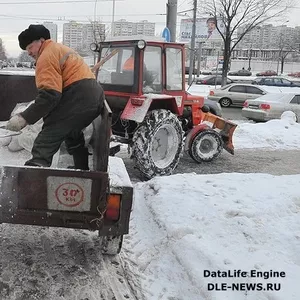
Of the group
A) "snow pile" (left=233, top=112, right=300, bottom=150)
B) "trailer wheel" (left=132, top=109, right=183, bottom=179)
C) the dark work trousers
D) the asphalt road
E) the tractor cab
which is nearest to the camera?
the dark work trousers

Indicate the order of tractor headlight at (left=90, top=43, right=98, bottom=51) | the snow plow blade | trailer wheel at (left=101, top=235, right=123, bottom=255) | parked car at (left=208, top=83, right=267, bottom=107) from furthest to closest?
parked car at (left=208, top=83, right=267, bottom=107) < the snow plow blade < tractor headlight at (left=90, top=43, right=98, bottom=51) < trailer wheel at (left=101, top=235, right=123, bottom=255)

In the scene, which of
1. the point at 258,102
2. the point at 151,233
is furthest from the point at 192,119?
the point at 258,102

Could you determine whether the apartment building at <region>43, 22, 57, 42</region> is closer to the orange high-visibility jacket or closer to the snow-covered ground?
the orange high-visibility jacket

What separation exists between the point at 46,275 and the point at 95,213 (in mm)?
798

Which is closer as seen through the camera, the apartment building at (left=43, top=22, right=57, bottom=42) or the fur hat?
the fur hat

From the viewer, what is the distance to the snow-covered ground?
3582mm

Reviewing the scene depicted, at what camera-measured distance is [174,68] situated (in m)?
7.64

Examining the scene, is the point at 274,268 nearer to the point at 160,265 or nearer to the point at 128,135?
the point at 160,265

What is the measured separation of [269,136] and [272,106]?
4.12 metres

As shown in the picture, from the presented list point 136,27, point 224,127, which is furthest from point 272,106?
point 136,27

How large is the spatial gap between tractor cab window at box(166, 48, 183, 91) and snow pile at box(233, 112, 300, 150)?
3610 mm

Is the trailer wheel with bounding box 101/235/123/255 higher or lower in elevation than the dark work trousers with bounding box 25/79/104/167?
lower

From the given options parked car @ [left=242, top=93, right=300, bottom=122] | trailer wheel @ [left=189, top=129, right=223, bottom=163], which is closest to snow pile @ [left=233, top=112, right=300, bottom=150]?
parked car @ [left=242, top=93, right=300, bottom=122]

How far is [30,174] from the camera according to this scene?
3320mm
